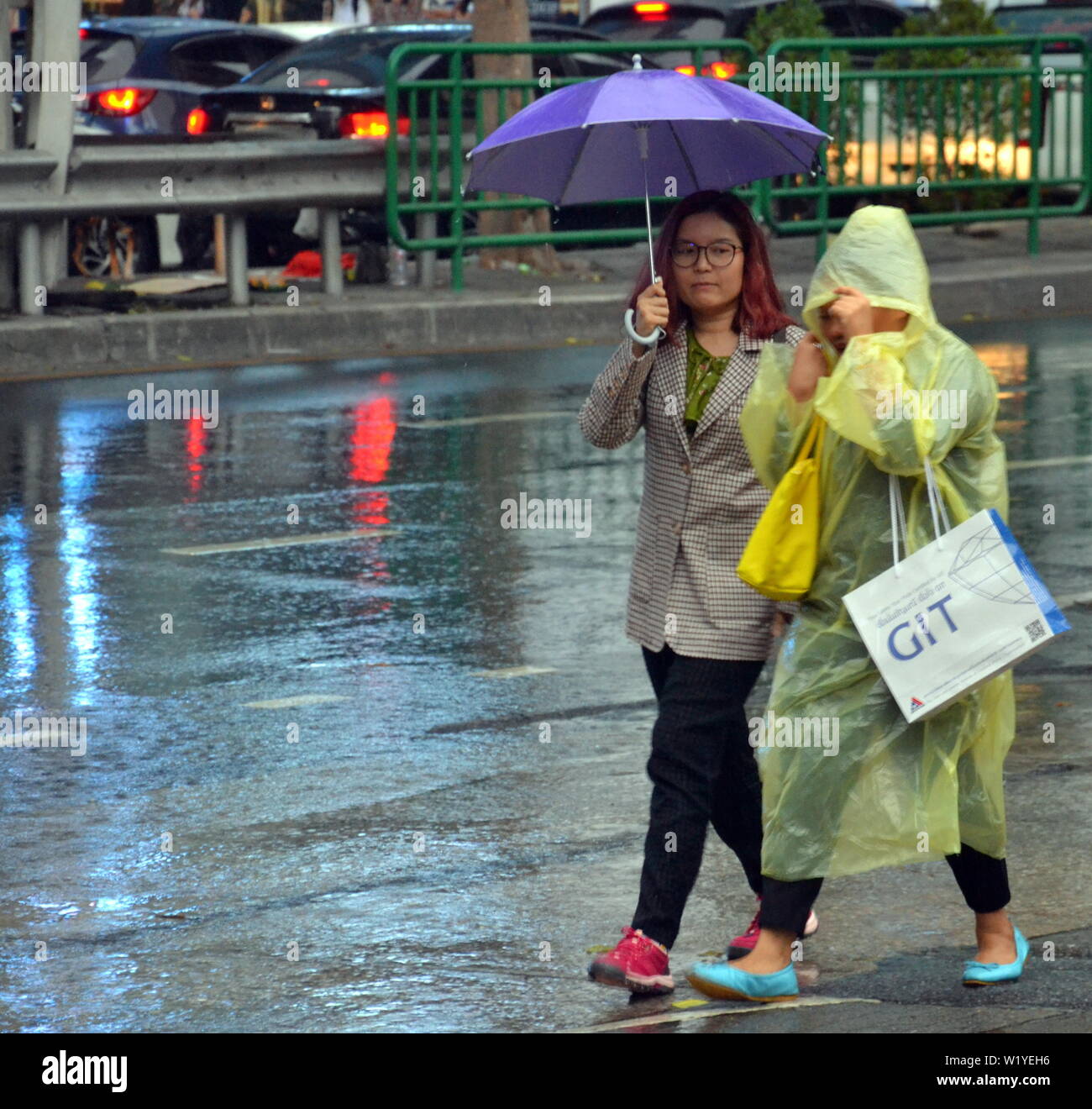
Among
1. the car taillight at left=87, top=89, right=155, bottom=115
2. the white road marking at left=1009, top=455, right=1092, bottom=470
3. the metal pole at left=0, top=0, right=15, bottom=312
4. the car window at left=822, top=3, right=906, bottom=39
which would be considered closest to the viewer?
the white road marking at left=1009, top=455, right=1092, bottom=470

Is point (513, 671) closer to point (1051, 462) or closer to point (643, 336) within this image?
point (643, 336)

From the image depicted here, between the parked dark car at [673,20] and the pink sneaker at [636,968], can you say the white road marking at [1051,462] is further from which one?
the parked dark car at [673,20]

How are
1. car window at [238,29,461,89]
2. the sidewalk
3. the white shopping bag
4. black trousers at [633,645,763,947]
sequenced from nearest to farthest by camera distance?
the white shopping bag
black trousers at [633,645,763,947]
the sidewalk
car window at [238,29,461,89]

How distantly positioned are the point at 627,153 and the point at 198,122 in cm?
1378

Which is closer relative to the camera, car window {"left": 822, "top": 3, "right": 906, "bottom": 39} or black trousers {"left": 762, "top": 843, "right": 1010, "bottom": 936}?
black trousers {"left": 762, "top": 843, "right": 1010, "bottom": 936}

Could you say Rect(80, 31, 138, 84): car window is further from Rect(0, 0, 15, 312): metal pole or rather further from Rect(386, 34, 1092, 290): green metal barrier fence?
Rect(0, 0, 15, 312): metal pole

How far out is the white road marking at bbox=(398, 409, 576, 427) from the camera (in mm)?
12625

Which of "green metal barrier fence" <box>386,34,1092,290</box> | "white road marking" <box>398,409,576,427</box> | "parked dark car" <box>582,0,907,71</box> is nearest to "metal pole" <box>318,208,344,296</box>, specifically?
"green metal barrier fence" <box>386,34,1092,290</box>

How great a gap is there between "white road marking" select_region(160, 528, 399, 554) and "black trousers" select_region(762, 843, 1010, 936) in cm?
499

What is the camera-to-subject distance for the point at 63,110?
15031 millimetres

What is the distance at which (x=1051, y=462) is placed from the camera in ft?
37.2

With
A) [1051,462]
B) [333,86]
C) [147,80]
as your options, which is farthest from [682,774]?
[147,80]

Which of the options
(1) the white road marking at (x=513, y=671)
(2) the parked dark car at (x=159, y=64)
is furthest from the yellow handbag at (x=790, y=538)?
(2) the parked dark car at (x=159, y=64)

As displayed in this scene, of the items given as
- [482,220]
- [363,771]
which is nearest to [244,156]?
[482,220]
